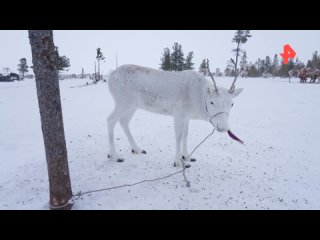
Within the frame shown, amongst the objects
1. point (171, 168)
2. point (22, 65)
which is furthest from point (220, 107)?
point (22, 65)

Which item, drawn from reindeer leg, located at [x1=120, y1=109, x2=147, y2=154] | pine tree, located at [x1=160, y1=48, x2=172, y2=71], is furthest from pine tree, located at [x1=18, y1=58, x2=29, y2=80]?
reindeer leg, located at [x1=120, y1=109, x2=147, y2=154]

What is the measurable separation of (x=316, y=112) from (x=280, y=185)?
344 inches

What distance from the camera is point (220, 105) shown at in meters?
4.36

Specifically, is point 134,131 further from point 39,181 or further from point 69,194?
point 69,194

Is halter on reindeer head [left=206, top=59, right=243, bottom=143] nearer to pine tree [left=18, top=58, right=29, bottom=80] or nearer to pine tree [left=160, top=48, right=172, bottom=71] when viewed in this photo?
pine tree [left=160, top=48, right=172, bottom=71]

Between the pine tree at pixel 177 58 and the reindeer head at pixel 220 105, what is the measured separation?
137 feet

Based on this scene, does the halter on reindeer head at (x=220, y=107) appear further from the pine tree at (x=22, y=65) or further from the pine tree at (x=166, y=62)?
the pine tree at (x=22, y=65)

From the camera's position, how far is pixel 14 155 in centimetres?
573

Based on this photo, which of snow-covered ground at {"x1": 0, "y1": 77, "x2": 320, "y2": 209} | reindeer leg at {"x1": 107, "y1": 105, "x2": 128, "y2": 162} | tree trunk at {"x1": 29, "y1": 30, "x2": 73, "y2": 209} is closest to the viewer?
tree trunk at {"x1": 29, "y1": 30, "x2": 73, "y2": 209}

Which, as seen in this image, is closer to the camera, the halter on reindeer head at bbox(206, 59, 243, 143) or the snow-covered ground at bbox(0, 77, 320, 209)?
the snow-covered ground at bbox(0, 77, 320, 209)

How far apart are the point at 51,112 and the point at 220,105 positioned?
10.0 ft

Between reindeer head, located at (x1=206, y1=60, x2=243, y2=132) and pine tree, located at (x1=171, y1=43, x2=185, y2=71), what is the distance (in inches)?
1642

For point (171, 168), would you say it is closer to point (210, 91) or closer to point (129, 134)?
point (129, 134)

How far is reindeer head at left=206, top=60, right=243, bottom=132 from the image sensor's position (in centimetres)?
430
